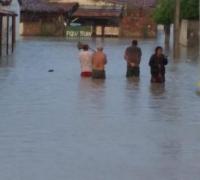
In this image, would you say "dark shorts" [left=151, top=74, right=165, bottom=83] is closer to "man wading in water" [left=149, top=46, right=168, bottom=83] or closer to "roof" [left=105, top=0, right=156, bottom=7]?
"man wading in water" [left=149, top=46, right=168, bottom=83]

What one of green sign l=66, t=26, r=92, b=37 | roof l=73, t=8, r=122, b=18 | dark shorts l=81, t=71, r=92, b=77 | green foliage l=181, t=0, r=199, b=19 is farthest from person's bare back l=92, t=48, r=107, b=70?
roof l=73, t=8, r=122, b=18

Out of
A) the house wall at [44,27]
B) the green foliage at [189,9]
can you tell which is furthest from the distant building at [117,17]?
the green foliage at [189,9]

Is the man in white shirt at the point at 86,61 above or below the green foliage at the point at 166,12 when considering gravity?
below

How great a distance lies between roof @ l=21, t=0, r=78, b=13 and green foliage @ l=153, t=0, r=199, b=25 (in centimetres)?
2939

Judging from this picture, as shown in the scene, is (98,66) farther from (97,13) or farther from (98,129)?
(97,13)

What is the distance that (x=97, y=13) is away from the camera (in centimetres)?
9319

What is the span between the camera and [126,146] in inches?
484

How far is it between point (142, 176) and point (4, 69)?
67.2 feet

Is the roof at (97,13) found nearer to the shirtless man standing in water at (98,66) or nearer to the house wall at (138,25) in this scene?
the house wall at (138,25)

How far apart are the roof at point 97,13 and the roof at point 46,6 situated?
2.65 ft

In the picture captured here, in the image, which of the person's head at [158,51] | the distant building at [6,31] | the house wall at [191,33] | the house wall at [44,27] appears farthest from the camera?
the house wall at [44,27]

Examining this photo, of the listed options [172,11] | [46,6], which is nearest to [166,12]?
[172,11]

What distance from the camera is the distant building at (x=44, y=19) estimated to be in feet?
297

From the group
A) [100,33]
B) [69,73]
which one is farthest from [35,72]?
[100,33]
